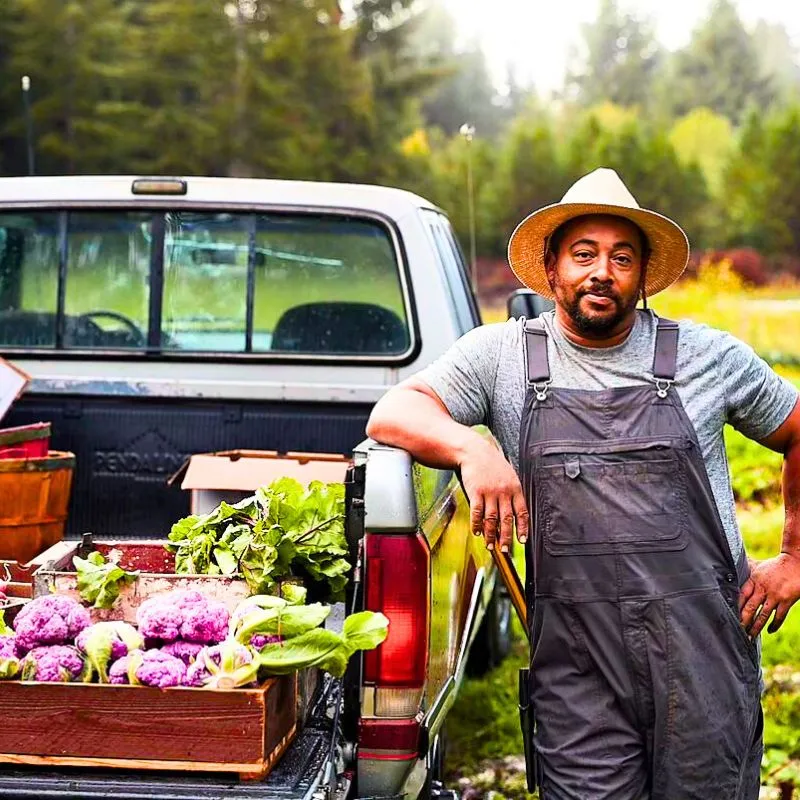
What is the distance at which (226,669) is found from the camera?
2.52m

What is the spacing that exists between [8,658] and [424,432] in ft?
3.59

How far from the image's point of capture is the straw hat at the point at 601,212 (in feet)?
10.4

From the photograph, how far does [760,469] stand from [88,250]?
7331mm

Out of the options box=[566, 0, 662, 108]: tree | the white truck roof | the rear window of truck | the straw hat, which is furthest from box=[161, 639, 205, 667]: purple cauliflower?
box=[566, 0, 662, 108]: tree

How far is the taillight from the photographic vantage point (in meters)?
2.80

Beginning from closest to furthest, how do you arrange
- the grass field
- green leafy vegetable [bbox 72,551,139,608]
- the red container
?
1. green leafy vegetable [bbox 72,551,139,608]
2. the red container
3. the grass field

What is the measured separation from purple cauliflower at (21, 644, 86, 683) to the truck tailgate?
19 centimetres

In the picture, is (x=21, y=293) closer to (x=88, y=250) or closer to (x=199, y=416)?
(x=88, y=250)

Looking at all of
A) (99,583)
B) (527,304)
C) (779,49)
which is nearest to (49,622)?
(99,583)

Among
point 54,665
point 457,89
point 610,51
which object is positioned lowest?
point 54,665

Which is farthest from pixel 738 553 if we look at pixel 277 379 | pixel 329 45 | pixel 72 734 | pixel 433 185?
pixel 329 45

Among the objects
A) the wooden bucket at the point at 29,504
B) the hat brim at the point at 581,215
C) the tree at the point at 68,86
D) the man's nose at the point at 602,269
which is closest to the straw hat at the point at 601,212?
the hat brim at the point at 581,215

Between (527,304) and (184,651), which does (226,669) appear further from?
(527,304)

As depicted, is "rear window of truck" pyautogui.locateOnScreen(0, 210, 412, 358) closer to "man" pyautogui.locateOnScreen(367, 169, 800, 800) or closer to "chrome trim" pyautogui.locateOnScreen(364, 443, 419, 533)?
→ "man" pyautogui.locateOnScreen(367, 169, 800, 800)
